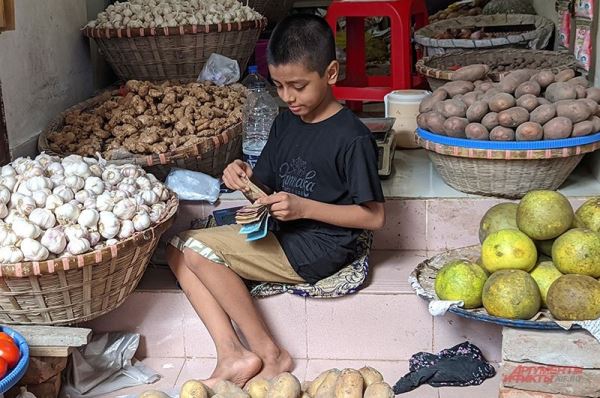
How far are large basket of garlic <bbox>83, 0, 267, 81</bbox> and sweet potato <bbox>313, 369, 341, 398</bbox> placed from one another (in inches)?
96.7

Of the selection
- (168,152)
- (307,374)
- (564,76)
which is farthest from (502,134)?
(168,152)

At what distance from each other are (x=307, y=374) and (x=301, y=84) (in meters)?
1.07

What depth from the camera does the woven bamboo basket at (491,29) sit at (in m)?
4.65

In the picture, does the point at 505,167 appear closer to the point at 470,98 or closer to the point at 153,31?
the point at 470,98

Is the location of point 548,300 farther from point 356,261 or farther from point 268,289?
point 268,289

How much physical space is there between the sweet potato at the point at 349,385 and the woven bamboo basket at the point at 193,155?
1514 millimetres

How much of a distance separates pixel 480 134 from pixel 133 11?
87.3 inches

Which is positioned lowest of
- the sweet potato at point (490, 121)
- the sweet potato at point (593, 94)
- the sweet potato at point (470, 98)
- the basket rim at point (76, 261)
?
the basket rim at point (76, 261)

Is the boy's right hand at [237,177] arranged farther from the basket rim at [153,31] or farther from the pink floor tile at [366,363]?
the basket rim at [153,31]

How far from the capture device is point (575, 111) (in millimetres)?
2912

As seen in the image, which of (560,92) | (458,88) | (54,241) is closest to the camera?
(54,241)

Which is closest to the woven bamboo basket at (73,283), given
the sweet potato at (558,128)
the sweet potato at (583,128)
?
the sweet potato at (558,128)

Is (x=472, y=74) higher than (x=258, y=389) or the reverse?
higher

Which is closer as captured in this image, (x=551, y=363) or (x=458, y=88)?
(x=551, y=363)
